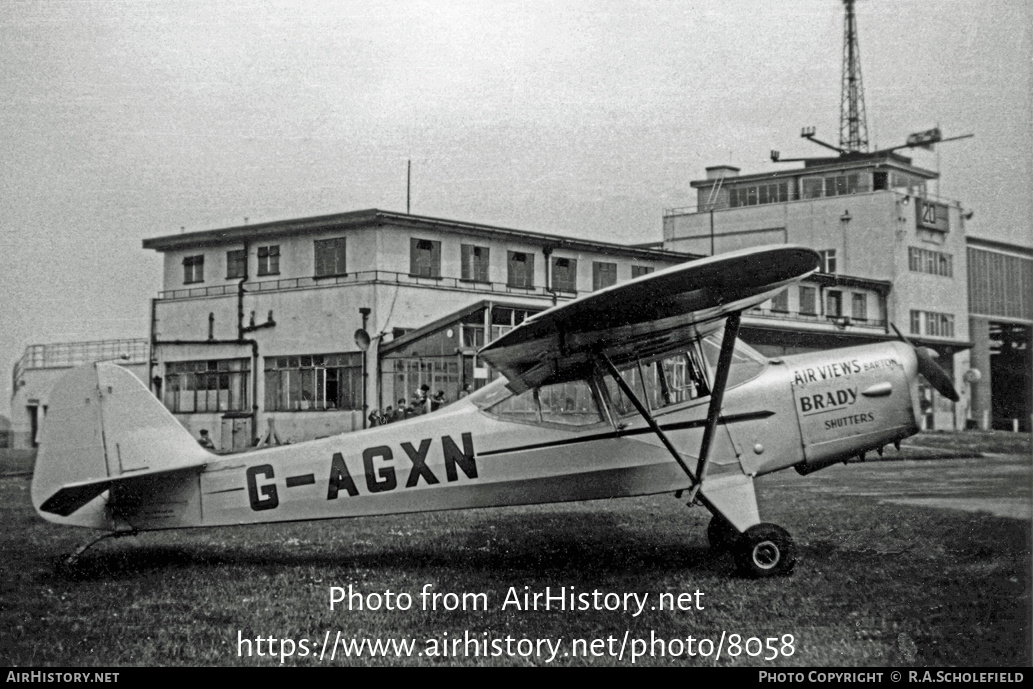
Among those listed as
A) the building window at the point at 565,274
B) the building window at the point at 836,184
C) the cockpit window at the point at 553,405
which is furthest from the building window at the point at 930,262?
the cockpit window at the point at 553,405

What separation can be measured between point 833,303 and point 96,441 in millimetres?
5280

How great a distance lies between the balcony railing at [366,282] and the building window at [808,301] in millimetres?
1997

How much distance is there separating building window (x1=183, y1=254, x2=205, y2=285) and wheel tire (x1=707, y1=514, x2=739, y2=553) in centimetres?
356

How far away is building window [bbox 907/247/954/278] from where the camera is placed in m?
5.51

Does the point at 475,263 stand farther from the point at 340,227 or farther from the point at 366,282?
the point at 340,227

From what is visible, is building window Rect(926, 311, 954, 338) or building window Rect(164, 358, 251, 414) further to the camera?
building window Rect(926, 311, 954, 338)

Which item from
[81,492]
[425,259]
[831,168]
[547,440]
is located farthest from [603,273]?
[81,492]

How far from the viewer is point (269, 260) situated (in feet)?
17.3

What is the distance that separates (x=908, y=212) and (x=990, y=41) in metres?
1.08

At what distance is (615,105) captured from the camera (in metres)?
4.92

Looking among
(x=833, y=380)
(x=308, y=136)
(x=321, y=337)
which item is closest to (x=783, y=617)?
(x=833, y=380)

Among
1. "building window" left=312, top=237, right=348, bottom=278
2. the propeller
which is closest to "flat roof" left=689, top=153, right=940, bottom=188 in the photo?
the propeller

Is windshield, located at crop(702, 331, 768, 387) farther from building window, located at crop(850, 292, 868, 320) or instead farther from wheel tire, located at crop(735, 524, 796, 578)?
building window, located at crop(850, 292, 868, 320)
